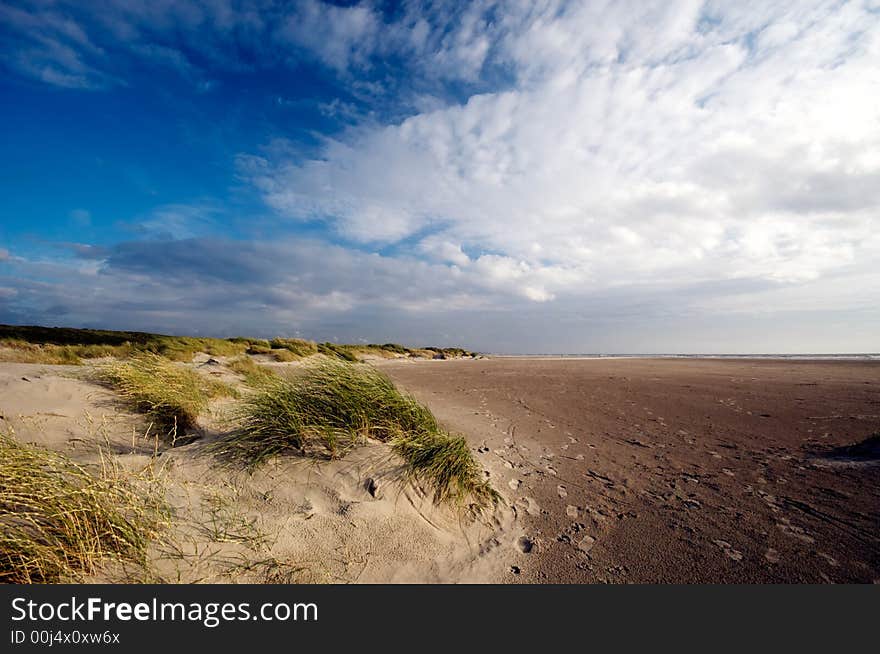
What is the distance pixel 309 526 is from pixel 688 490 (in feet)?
15.4

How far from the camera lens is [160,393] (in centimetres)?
632

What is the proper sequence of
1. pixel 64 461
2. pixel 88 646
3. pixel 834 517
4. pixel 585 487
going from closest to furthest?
pixel 88 646
pixel 64 461
pixel 834 517
pixel 585 487

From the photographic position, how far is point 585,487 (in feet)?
16.1

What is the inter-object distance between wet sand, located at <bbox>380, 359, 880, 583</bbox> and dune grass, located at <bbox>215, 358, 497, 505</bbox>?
931 mm

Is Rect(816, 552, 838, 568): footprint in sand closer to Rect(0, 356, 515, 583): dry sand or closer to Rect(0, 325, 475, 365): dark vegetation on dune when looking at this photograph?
Rect(0, 356, 515, 583): dry sand

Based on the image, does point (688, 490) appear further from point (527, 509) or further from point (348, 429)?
point (348, 429)

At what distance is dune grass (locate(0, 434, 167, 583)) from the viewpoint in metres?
2.10

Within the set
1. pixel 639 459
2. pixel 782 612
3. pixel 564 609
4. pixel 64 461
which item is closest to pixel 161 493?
pixel 64 461

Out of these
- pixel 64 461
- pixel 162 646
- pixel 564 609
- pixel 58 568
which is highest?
pixel 64 461

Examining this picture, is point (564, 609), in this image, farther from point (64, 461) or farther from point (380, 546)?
point (64, 461)

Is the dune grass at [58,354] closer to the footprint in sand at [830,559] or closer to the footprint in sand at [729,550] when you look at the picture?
the footprint in sand at [729,550]

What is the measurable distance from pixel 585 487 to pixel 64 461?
216 inches

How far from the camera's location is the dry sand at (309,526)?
2.61 m

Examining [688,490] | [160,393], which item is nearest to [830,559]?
[688,490]
